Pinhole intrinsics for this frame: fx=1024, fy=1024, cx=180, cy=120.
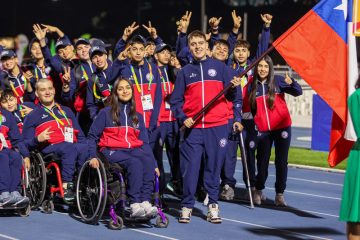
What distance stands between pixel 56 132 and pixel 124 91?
1.12 metres

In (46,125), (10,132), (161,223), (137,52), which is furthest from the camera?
(137,52)

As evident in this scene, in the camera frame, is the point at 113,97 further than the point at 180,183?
No

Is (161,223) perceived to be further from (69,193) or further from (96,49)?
(96,49)

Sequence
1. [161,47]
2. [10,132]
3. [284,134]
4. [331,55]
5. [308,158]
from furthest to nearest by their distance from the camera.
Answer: [308,158]
[161,47]
[284,134]
[10,132]
[331,55]

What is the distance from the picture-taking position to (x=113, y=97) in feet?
35.3

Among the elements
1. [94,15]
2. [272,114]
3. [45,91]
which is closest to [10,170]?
[45,91]

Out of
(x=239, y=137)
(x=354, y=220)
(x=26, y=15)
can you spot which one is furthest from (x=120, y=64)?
(x=26, y=15)

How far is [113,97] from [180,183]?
2648mm

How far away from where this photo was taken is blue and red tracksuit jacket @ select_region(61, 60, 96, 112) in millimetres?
12383

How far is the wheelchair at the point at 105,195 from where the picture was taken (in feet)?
33.6

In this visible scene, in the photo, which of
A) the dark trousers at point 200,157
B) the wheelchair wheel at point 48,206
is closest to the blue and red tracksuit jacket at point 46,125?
the wheelchair wheel at point 48,206

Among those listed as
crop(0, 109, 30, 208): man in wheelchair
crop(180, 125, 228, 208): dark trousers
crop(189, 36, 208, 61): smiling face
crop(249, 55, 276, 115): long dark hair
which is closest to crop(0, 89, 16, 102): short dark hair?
crop(0, 109, 30, 208): man in wheelchair

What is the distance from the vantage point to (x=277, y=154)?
12.1m

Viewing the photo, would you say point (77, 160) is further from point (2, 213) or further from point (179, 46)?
point (179, 46)
